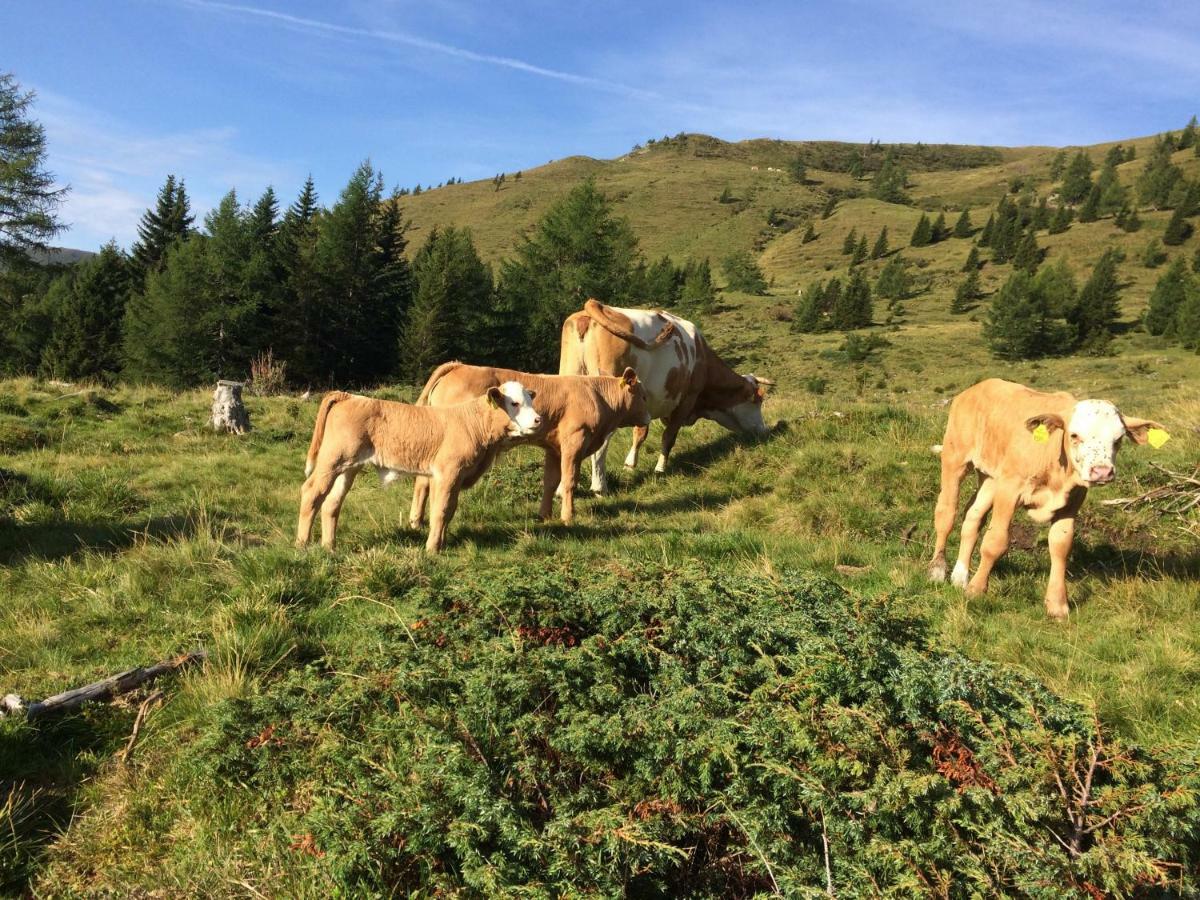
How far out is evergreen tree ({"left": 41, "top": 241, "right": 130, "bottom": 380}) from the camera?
1844 inches

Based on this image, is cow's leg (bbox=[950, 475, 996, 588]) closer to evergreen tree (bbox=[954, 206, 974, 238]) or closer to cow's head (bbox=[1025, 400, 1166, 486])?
cow's head (bbox=[1025, 400, 1166, 486])

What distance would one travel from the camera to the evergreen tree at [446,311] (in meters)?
43.8

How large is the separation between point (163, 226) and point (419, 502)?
62298 millimetres

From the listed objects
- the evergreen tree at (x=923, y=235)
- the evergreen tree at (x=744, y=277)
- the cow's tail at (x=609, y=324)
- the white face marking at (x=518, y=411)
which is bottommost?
the white face marking at (x=518, y=411)

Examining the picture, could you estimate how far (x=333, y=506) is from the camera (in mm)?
7000

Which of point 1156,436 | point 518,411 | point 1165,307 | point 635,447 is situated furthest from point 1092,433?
point 1165,307

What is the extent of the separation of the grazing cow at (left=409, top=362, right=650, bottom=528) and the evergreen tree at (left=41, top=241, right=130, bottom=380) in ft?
153

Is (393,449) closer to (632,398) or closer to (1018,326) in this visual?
(632,398)

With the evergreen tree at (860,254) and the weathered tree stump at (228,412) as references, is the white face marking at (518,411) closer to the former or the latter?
the weathered tree stump at (228,412)

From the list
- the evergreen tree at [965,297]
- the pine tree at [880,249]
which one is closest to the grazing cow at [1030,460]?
the evergreen tree at [965,297]

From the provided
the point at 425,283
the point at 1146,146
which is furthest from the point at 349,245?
the point at 1146,146

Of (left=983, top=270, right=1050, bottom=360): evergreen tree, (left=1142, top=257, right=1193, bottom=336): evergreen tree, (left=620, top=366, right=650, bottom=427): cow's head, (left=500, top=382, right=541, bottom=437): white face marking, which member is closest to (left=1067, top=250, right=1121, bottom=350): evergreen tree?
(left=1142, top=257, right=1193, bottom=336): evergreen tree

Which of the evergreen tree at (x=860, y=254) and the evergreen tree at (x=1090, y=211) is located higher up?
the evergreen tree at (x=1090, y=211)

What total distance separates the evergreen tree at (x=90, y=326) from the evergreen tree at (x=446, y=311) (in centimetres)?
1976
